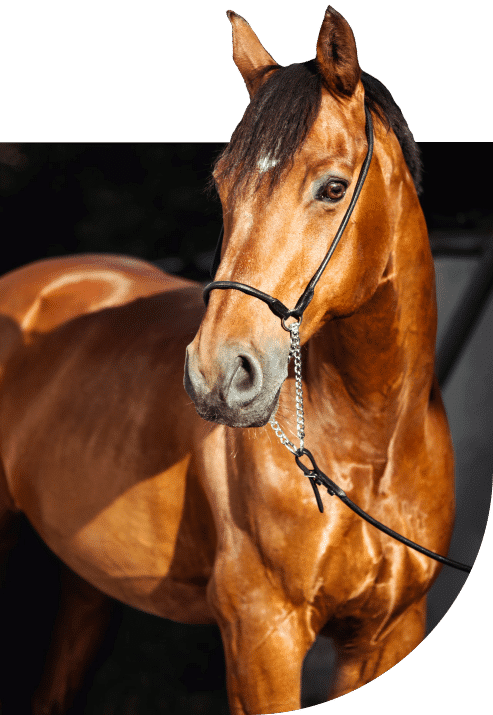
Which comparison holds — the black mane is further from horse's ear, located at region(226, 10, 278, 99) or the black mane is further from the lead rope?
the lead rope

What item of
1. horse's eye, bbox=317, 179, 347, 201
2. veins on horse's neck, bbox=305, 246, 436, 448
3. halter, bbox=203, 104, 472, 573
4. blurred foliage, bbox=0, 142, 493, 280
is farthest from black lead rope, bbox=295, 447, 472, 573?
blurred foliage, bbox=0, 142, 493, 280

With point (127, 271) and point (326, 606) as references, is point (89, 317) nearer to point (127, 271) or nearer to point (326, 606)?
point (127, 271)

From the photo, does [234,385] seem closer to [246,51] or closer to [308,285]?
[308,285]

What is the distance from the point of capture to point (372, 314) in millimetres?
1264

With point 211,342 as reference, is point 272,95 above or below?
above

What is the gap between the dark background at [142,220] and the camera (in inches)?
65.2

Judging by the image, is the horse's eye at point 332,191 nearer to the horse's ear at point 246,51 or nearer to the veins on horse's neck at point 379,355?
the veins on horse's neck at point 379,355

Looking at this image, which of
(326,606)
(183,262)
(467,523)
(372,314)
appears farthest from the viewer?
(183,262)

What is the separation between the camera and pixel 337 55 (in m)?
1.13

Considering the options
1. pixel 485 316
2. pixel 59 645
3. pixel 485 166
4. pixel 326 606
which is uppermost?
pixel 485 166

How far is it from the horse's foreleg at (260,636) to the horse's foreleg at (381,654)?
0.20 metres

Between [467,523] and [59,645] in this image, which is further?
[59,645]

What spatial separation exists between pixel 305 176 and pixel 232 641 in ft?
2.94

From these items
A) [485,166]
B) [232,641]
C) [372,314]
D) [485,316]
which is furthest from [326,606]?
[485,166]
